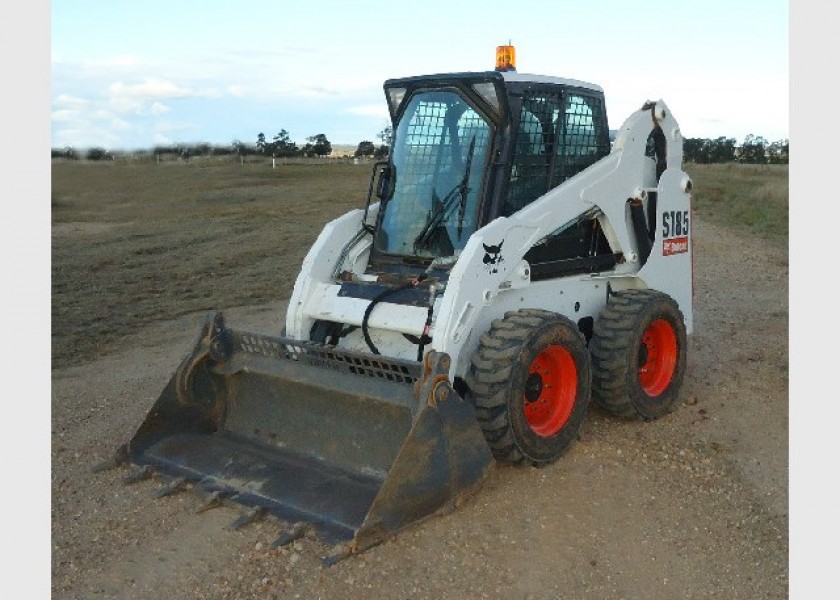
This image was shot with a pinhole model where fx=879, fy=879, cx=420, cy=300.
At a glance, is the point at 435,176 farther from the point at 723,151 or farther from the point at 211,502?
the point at 723,151

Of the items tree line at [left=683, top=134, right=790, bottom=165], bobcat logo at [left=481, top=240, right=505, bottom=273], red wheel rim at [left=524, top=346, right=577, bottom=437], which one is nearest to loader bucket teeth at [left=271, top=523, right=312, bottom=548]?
red wheel rim at [left=524, top=346, right=577, bottom=437]

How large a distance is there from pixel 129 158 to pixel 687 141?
4.28 metres

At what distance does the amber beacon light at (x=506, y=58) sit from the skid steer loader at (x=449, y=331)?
0.02 metres

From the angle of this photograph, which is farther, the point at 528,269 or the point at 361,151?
the point at 361,151

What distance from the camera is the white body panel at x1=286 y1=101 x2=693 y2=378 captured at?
17.0ft

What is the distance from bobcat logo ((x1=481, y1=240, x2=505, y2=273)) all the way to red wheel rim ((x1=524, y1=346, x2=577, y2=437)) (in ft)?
2.03

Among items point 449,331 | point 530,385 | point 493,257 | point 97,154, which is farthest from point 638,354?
point 97,154

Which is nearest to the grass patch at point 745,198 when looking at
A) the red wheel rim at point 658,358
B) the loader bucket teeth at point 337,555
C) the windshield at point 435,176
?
the red wheel rim at point 658,358

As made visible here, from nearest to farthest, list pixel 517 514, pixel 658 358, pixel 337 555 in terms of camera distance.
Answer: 1. pixel 337 555
2. pixel 517 514
3. pixel 658 358

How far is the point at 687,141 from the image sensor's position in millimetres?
7043

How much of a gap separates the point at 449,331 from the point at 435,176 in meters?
1.35

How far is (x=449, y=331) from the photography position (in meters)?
5.02

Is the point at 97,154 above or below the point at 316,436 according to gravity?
above

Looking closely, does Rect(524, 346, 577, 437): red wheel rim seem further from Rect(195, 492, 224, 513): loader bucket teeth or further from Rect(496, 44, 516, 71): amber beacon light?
Rect(496, 44, 516, 71): amber beacon light
